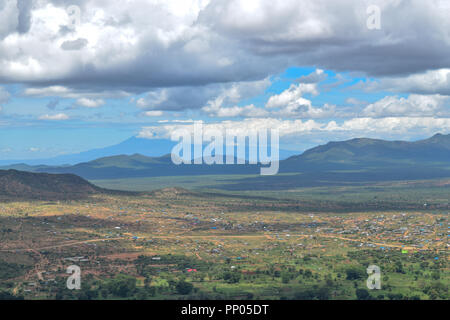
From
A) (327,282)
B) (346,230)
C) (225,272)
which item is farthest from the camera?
(346,230)

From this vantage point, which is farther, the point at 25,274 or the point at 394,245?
the point at 394,245

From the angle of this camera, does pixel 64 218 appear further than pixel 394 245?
Yes
